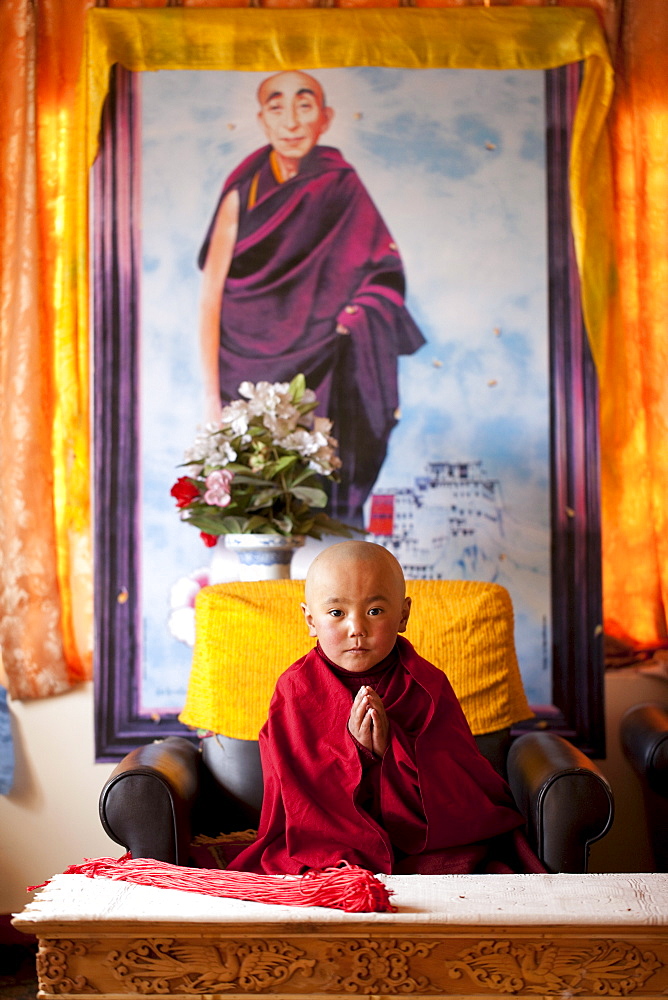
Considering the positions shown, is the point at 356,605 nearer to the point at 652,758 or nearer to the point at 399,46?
the point at 652,758

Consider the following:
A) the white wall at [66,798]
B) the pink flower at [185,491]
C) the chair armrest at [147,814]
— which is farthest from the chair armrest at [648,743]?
the pink flower at [185,491]

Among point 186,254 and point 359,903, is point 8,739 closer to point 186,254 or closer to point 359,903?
point 186,254

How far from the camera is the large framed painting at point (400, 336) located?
113 inches

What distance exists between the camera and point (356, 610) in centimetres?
175

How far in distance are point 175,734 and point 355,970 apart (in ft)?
5.51

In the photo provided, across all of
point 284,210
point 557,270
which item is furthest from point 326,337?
point 557,270

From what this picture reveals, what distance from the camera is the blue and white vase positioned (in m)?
2.53

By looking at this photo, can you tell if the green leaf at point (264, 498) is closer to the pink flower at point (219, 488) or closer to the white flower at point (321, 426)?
the pink flower at point (219, 488)

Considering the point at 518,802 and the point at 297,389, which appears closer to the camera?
the point at 518,802

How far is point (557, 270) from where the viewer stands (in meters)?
2.90

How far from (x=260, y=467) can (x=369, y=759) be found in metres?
1.00

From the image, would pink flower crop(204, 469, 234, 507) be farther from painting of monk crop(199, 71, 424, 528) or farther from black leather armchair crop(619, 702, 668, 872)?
black leather armchair crop(619, 702, 668, 872)

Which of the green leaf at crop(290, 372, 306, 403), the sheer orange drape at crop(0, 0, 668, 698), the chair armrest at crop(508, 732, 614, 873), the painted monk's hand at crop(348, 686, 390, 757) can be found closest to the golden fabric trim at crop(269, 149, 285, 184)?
the sheer orange drape at crop(0, 0, 668, 698)

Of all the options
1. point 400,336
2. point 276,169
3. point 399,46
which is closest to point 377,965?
point 400,336
